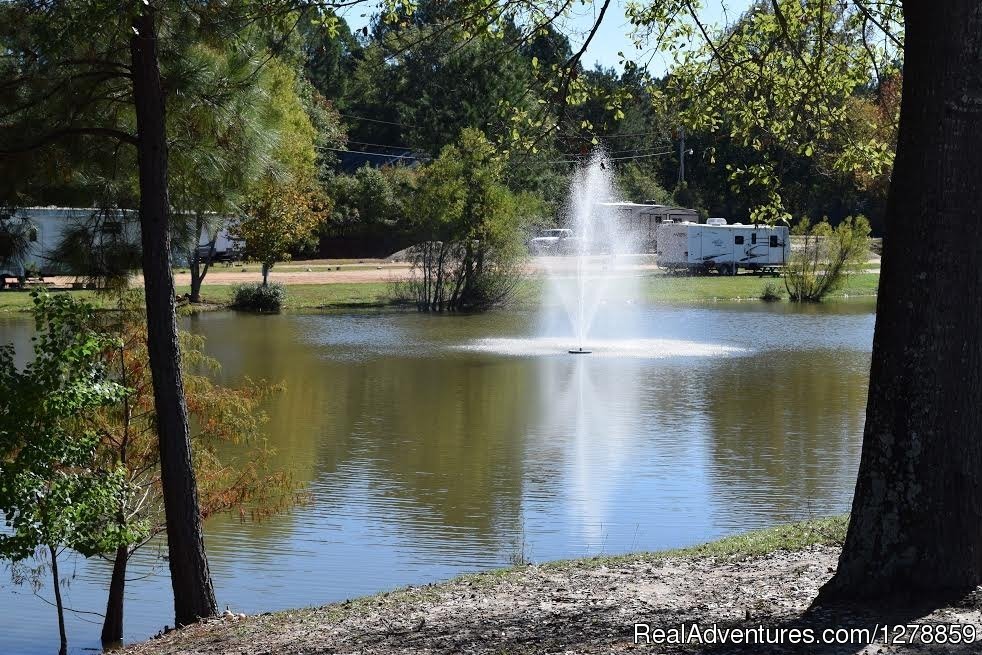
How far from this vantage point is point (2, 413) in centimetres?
769

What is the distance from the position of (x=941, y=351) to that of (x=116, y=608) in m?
6.41

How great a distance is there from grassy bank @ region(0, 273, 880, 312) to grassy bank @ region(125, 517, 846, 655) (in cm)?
2964

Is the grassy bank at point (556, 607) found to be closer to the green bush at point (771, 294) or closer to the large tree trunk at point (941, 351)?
the large tree trunk at point (941, 351)

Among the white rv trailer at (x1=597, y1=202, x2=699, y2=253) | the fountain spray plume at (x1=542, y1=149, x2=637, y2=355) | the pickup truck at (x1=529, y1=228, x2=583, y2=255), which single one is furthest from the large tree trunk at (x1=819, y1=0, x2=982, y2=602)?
the white rv trailer at (x1=597, y1=202, x2=699, y2=253)

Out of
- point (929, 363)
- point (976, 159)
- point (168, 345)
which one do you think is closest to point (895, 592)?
point (929, 363)

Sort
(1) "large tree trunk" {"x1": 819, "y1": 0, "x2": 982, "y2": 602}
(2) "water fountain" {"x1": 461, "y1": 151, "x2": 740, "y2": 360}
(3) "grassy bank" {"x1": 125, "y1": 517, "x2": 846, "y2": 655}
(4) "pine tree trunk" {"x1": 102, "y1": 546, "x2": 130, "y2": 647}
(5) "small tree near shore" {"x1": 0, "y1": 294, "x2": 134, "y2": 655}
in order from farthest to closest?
(2) "water fountain" {"x1": 461, "y1": 151, "x2": 740, "y2": 360} < (4) "pine tree trunk" {"x1": 102, "y1": 546, "x2": 130, "y2": 647} < (5) "small tree near shore" {"x1": 0, "y1": 294, "x2": 134, "y2": 655} < (3) "grassy bank" {"x1": 125, "y1": 517, "x2": 846, "y2": 655} < (1) "large tree trunk" {"x1": 819, "y1": 0, "x2": 982, "y2": 602}

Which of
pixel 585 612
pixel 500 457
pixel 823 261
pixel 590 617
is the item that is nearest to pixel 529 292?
pixel 823 261

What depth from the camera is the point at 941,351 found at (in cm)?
571

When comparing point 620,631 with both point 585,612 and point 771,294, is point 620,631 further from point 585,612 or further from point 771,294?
point 771,294

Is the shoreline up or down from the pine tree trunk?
up

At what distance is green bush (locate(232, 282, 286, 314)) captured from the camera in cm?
3653

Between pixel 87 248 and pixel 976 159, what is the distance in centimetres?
657

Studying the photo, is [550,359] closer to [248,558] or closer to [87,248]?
[248,558]

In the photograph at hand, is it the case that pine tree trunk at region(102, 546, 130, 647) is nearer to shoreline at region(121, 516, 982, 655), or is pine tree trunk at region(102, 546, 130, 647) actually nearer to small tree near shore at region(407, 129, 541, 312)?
shoreline at region(121, 516, 982, 655)
